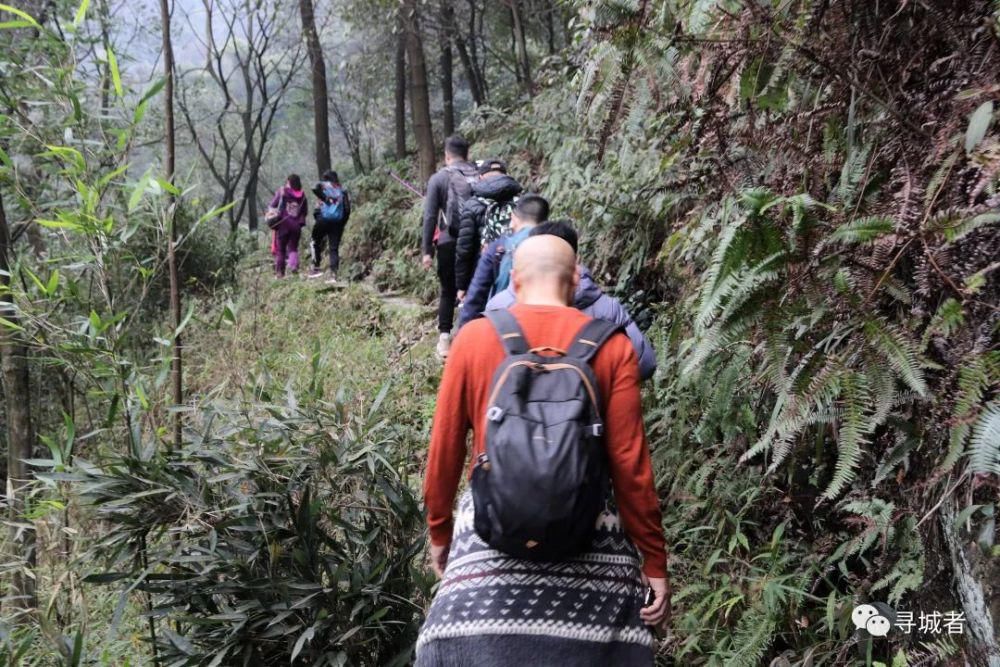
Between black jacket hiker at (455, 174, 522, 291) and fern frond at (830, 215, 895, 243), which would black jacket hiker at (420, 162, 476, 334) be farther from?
fern frond at (830, 215, 895, 243)

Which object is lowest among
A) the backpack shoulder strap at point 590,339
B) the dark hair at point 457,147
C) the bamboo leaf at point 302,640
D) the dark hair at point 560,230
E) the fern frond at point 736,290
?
the bamboo leaf at point 302,640

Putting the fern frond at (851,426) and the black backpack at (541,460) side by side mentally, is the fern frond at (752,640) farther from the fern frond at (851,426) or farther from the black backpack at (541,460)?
the black backpack at (541,460)

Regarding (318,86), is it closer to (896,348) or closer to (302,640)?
(302,640)

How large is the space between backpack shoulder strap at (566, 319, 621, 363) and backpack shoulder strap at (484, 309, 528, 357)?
5.9 inches

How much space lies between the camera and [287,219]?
12.8 m

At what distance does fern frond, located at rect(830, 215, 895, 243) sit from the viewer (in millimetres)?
2285

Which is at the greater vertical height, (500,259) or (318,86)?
(318,86)

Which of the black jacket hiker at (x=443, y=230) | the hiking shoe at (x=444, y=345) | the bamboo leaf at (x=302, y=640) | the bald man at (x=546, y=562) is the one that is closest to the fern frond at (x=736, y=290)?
the bald man at (x=546, y=562)

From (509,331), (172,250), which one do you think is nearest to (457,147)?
(172,250)

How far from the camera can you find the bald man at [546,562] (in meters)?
2.16

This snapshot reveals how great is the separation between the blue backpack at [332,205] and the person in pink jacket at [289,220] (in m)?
0.68

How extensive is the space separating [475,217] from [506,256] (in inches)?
56.2

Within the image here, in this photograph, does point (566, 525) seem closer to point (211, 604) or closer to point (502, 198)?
point (211, 604)

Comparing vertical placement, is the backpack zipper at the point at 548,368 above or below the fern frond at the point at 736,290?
below
